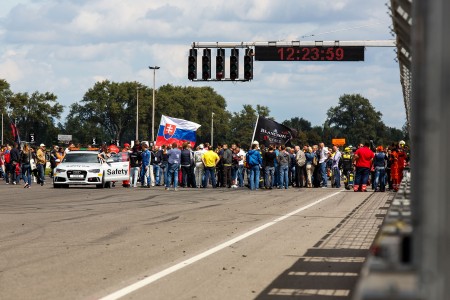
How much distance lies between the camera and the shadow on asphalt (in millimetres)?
9328

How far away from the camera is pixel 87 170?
36.7 m

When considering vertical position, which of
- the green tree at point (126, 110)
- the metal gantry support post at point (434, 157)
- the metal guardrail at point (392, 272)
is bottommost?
the metal guardrail at point (392, 272)

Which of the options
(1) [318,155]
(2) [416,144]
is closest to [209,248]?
(2) [416,144]

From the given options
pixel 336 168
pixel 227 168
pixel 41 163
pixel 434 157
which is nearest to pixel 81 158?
pixel 41 163

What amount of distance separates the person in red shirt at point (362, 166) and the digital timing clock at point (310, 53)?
25.6ft

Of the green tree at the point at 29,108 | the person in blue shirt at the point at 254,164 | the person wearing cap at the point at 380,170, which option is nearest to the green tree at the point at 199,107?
the green tree at the point at 29,108

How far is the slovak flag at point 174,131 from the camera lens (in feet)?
157

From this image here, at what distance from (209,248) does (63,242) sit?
2.26m

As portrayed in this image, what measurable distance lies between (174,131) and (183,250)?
34.9 metres

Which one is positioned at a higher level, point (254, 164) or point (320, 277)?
point (254, 164)

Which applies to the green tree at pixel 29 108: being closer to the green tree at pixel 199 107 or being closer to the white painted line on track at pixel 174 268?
the green tree at pixel 199 107

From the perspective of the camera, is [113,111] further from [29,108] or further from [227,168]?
[227,168]

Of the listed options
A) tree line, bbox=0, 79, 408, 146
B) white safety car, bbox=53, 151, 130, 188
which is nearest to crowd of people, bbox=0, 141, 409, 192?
white safety car, bbox=53, 151, 130, 188

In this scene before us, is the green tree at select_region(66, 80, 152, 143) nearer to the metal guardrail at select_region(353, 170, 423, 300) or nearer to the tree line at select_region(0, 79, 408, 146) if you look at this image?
the tree line at select_region(0, 79, 408, 146)
